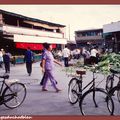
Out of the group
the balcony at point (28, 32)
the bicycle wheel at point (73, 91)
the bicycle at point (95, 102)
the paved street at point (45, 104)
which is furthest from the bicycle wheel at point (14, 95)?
the balcony at point (28, 32)

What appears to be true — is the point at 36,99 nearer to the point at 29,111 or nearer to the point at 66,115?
the point at 29,111

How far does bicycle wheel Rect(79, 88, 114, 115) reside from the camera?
5914 millimetres

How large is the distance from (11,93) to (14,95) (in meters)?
0.07

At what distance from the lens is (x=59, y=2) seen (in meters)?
5.98

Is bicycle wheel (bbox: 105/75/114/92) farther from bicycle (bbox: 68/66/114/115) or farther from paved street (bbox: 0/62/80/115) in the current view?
bicycle (bbox: 68/66/114/115)

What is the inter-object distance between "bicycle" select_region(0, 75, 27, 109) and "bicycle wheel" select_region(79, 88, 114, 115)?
56.1 inches

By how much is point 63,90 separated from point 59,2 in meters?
3.22

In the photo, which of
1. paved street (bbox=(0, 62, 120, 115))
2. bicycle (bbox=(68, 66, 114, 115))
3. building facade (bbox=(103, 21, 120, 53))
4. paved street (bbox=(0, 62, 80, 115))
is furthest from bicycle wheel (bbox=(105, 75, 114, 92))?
bicycle (bbox=(68, 66, 114, 115))

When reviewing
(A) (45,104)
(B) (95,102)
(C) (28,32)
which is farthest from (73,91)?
(C) (28,32)

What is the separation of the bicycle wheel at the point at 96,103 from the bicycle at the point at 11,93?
1424mm

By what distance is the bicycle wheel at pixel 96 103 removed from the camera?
233 inches

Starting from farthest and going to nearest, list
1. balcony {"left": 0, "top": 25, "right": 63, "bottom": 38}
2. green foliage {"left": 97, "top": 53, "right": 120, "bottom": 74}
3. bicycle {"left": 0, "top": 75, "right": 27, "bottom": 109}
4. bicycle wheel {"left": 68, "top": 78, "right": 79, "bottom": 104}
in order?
1. balcony {"left": 0, "top": 25, "right": 63, "bottom": 38}
2. green foliage {"left": 97, "top": 53, "right": 120, "bottom": 74}
3. bicycle wheel {"left": 68, "top": 78, "right": 79, "bottom": 104}
4. bicycle {"left": 0, "top": 75, "right": 27, "bottom": 109}

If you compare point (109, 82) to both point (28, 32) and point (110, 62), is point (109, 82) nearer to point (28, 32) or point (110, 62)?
point (110, 62)

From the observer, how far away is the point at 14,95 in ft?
22.3
